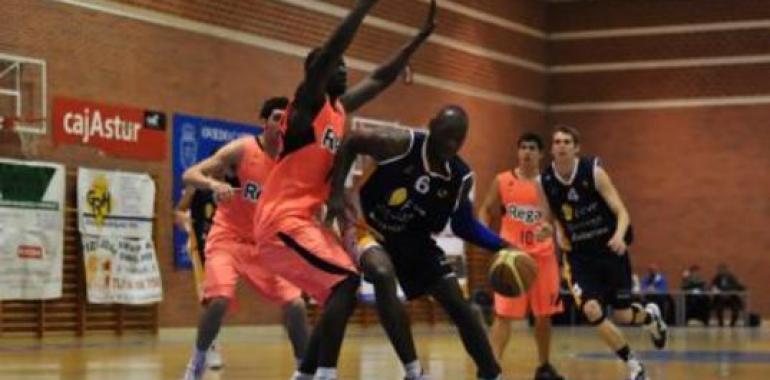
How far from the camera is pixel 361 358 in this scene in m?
15.9

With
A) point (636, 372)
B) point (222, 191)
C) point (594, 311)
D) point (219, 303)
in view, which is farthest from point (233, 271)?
point (636, 372)

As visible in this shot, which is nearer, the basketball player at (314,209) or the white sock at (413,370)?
the basketball player at (314,209)

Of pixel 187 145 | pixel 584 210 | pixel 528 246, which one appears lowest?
pixel 528 246

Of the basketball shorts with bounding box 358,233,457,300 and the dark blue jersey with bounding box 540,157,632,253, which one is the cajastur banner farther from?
the basketball shorts with bounding box 358,233,457,300

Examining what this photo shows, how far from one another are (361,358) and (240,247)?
17.3ft

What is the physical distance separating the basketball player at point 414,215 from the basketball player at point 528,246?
2.78 metres

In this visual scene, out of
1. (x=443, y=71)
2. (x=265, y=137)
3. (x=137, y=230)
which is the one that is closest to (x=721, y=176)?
(x=443, y=71)

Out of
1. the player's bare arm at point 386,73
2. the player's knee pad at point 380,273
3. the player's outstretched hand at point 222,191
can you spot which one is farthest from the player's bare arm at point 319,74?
the player's outstretched hand at point 222,191

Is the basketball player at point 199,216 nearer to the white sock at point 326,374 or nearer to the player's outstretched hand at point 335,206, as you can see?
the player's outstretched hand at point 335,206

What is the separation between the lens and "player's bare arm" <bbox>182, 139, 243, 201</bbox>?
971cm

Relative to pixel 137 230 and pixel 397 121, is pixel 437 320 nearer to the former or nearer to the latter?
pixel 397 121

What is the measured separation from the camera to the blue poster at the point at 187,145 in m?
25.0

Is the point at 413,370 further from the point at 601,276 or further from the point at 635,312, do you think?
the point at 635,312

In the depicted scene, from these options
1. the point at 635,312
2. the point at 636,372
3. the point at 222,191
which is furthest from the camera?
the point at 635,312
